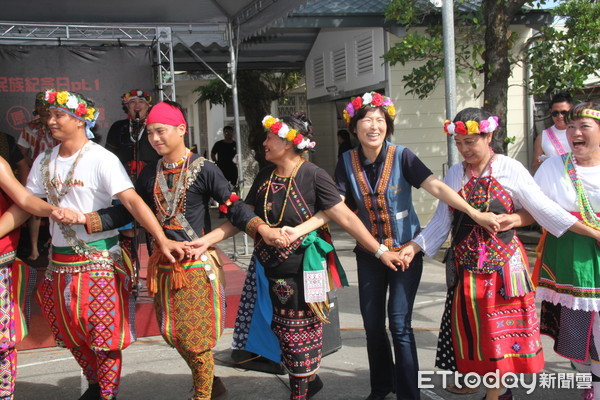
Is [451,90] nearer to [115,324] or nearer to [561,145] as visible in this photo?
[561,145]

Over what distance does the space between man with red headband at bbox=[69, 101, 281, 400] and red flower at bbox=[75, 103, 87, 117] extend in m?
0.39

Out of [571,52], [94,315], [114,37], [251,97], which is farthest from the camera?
[251,97]

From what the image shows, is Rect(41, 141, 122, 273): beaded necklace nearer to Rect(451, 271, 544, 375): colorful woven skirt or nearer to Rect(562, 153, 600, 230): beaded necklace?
Rect(451, 271, 544, 375): colorful woven skirt

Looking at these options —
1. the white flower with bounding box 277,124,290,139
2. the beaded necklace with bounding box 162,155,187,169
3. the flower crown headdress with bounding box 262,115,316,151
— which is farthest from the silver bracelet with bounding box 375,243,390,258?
the beaded necklace with bounding box 162,155,187,169

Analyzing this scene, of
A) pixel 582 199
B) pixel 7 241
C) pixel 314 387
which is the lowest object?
pixel 314 387

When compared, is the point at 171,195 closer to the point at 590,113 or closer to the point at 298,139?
the point at 298,139

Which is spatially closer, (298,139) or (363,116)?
(298,139)

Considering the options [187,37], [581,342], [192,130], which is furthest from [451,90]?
[192,130]

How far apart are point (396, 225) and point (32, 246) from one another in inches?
192

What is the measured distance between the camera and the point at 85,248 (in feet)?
10.5

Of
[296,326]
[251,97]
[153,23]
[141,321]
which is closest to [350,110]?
[296,326]

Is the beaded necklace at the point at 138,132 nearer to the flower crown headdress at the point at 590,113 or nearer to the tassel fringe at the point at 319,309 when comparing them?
the tassel fringe at the point at 319,309

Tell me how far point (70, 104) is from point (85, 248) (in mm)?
786

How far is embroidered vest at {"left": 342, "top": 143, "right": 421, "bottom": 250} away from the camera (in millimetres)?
3332
